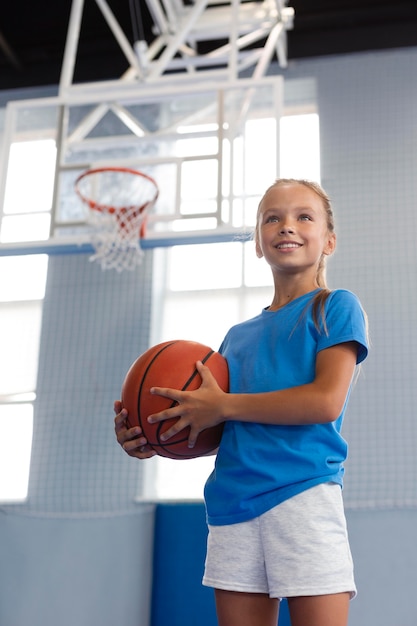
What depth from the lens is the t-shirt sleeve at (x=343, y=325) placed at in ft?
4.43

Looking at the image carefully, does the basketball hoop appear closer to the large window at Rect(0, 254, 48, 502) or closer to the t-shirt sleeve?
the large window at Rect(0, 254, 48, 502)

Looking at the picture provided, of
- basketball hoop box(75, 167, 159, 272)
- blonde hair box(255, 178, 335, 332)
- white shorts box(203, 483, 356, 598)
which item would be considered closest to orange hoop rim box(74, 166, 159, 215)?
basketball hoop box(75, 167, 159, 272)

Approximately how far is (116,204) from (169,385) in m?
2.27

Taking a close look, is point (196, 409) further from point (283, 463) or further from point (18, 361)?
point (18, 361)

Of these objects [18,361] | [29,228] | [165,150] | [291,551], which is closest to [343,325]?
[291,551]

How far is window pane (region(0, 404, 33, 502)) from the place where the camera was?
437 centimetres

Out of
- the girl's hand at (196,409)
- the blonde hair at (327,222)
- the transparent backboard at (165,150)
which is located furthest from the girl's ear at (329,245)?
the transparent backboard at (165,150)

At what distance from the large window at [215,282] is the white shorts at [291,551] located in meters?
2.99

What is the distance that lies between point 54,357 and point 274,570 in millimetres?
3484

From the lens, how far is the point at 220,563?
1314mm

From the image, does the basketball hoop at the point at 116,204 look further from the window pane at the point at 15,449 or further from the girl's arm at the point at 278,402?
the girl's arm at the point at 278,402

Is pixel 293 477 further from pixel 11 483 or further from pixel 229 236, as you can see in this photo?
pixel 11 483

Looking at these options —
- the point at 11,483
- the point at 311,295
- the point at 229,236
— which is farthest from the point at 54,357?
the point at 311,295

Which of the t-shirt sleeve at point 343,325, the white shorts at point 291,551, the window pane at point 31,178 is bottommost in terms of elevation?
the white shorts at point 291,551
